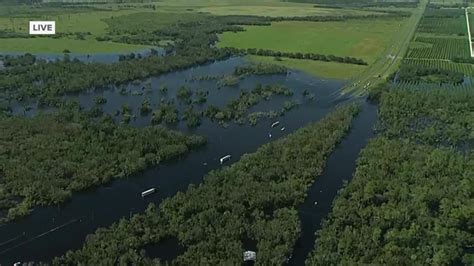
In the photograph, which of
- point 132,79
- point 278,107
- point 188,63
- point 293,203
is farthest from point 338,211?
point 188,63

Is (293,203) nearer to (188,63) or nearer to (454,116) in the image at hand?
(454,116)

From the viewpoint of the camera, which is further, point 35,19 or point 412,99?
point 35,19

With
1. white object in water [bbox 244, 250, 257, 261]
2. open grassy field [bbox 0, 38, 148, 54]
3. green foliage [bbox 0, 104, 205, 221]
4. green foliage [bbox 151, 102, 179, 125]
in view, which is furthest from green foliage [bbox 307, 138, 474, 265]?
open grassy field [bbox 0, 38, 148, 54]

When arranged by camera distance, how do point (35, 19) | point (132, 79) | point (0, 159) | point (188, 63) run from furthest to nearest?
point (35, 19)
point (188, 63)
point (132, 79)
point (0, 159)

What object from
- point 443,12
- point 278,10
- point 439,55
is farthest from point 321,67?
point 443,12

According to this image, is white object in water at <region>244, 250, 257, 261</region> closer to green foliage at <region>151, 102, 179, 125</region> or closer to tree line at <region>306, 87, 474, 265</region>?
tree line at <region>306, 87, 474, 265</region>

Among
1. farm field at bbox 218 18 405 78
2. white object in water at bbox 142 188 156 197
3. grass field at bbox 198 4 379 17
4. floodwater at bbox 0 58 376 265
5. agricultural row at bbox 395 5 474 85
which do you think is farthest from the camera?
grass field at bbox 198 4 379 17
